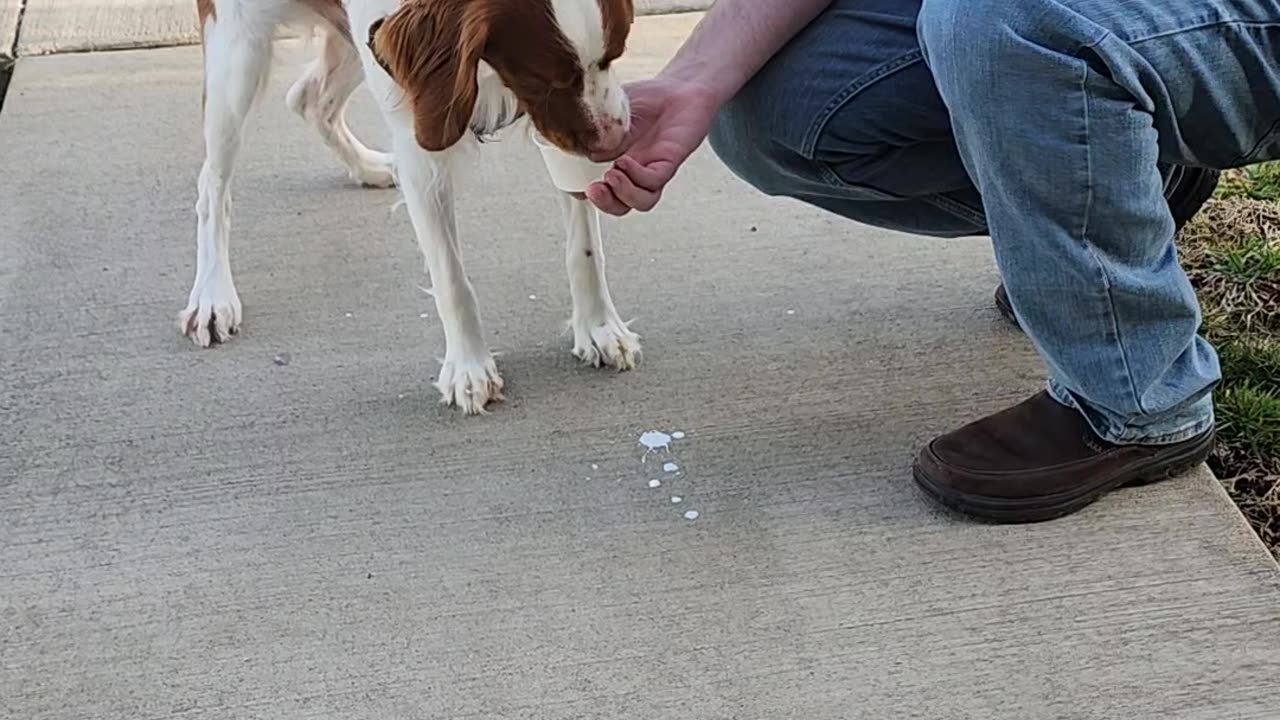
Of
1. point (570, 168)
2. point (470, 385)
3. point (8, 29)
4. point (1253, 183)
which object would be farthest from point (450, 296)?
point (8, 29)

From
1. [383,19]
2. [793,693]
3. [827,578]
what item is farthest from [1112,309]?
[383,19]

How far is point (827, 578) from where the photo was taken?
2.36 m

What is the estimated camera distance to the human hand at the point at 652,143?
2.43 meters

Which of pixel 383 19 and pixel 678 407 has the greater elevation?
pixel 383 19

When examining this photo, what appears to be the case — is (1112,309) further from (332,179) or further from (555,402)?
(332,179)

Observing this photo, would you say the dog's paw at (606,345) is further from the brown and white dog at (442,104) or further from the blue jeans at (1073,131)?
the blue jeans at (1073,131)

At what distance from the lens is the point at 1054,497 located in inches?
95.9

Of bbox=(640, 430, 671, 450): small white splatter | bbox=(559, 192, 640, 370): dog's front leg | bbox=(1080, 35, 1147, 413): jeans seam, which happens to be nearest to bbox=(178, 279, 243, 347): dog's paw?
bbox=(559, 192, 640, 370): dog's front leg

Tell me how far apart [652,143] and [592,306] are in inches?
23.2

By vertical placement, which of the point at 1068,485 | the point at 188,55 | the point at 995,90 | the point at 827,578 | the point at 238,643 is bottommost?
the point at 188,55

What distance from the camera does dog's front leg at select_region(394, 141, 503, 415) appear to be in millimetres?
2795

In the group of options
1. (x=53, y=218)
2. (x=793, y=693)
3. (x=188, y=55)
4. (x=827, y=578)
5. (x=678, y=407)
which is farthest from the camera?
(x=188, y=55)

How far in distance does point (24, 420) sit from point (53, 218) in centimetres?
93

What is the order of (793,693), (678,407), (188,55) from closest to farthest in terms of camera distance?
(793,693) → (678,407) → (188,55)
